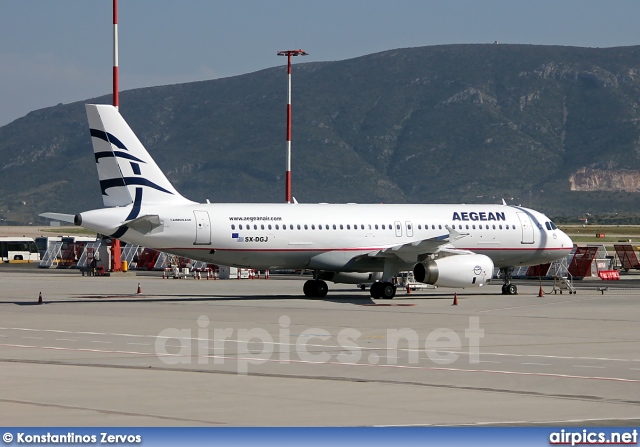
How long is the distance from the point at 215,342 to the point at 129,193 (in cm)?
1581

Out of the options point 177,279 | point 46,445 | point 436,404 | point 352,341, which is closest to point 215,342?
point 352,341

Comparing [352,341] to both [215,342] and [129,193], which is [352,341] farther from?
[129,193]

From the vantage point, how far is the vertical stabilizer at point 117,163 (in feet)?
137

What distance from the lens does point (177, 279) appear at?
65875mm

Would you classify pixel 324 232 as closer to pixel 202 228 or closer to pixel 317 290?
pixel 317 290

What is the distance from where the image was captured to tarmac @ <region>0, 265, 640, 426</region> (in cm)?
1648

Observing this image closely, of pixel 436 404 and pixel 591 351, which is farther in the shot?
pixel 591 351

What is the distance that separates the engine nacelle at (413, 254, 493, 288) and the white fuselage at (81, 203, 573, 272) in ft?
4.37

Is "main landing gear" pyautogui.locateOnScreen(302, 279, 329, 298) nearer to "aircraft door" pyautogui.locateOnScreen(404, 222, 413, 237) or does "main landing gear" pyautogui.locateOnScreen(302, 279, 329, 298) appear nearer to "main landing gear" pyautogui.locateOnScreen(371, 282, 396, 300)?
"main landing gear" pyautogui.locateOnScreen(371, 282, 396, 300)

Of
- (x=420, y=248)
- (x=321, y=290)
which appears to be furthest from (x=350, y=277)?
(x=420, y=248)

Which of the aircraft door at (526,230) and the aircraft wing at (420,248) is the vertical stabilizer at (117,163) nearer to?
the aircraft wing at (420,248)

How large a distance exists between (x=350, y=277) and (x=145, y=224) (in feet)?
32.2

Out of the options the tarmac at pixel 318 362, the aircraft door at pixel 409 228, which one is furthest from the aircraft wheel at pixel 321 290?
the aircraft door at pixel 409 228

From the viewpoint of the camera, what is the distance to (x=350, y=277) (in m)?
47.4
